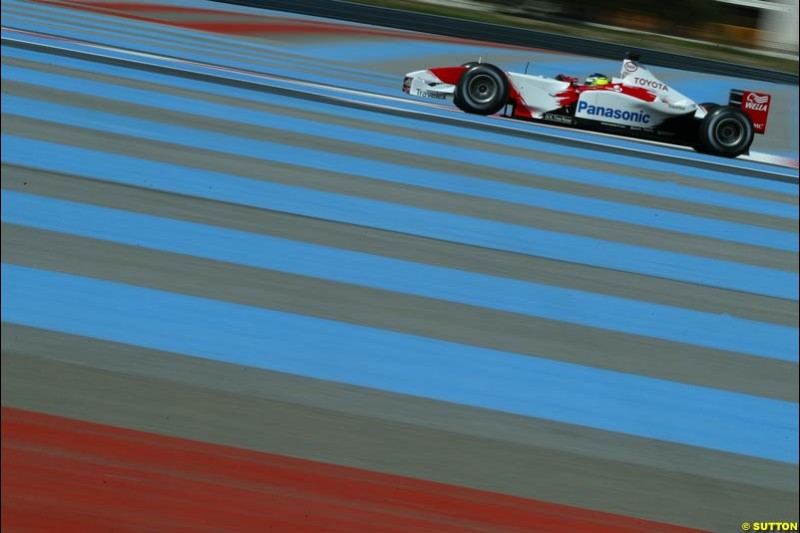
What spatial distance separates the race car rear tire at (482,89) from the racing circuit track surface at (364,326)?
1066mm

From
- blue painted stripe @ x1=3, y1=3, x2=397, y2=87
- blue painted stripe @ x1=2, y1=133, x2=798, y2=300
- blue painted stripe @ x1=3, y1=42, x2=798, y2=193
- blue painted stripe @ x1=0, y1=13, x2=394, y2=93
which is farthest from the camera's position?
blue painted stripe @ x1=3, y1=3, x2=397, y2=87

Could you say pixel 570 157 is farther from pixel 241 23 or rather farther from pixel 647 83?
pixel 241 23

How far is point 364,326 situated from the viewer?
4281 mm

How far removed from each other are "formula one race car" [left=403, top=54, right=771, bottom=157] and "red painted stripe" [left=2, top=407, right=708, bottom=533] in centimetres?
704

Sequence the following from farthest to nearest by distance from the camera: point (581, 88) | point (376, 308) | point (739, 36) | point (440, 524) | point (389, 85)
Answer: point (739, 36) → point (389, 85) → point (581, 88) → point (376, 308) → point (440, 524)

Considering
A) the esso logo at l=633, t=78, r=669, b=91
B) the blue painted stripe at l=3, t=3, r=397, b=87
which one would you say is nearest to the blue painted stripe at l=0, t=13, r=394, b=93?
the blue painted stripe at l=3, t=3, r=397, b=87

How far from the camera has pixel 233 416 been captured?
3215mm

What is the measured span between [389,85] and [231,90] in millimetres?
2771

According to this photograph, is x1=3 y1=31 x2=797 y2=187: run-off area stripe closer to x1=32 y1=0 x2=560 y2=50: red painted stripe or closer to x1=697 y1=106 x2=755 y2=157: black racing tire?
x1=697 y1=106 x2=755 y2=157: black racing tire

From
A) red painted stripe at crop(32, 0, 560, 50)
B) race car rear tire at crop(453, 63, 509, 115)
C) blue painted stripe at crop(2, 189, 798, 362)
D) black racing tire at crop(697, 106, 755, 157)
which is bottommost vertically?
blue painted stripe at crop(2, 189, 798, 362)

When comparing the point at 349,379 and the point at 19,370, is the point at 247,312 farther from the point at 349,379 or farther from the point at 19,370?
the point at 19,370

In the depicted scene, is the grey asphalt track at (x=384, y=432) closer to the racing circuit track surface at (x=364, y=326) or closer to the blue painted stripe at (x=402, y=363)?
the racing circuit track surface at (x=364, y=326)

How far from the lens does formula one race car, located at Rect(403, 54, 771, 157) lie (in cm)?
966

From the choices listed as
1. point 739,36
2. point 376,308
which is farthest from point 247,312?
point 739,36
